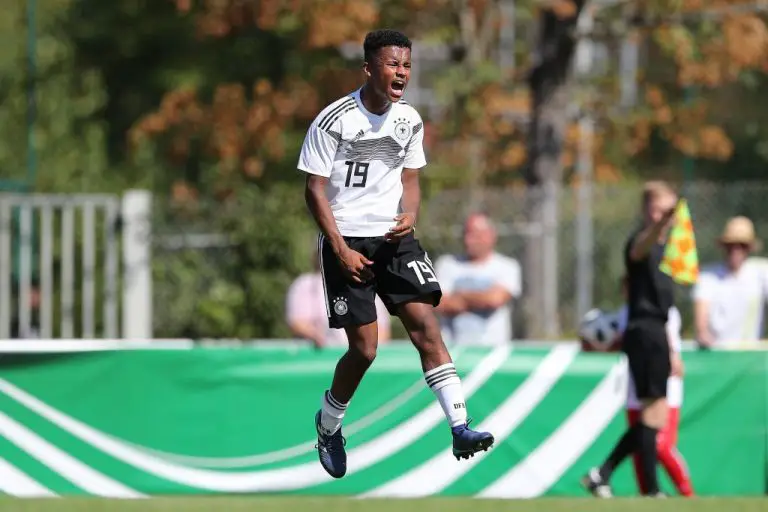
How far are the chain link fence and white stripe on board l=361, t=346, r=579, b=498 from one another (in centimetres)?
503

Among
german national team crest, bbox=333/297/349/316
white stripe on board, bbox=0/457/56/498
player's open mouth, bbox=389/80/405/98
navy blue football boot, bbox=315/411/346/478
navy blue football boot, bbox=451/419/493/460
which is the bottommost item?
white stripe on board, bbox=0/457/56/498

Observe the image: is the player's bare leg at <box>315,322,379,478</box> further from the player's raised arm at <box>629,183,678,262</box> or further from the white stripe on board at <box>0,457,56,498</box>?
the white stripe on board at <box>0,457,56,498</box>

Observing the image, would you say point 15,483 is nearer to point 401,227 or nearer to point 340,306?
point 340,306

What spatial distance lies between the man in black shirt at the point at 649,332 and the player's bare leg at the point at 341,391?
2.60m

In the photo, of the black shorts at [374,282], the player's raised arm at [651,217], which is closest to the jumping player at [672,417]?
the player's raised arm at [651,217]

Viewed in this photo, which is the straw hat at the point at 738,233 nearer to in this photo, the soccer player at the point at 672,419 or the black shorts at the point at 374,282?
the soccer player at the point at 672,419

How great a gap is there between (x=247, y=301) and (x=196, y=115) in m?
3.22

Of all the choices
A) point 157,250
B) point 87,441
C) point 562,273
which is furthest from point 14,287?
point 562,273

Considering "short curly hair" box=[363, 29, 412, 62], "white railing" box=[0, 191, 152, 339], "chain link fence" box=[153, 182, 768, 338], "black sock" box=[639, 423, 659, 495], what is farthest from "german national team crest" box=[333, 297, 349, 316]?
"chain link fence" box=[153, 182, 768, 338]

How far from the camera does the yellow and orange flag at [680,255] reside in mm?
10438

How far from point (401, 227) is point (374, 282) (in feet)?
1.17

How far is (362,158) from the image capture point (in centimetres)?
764

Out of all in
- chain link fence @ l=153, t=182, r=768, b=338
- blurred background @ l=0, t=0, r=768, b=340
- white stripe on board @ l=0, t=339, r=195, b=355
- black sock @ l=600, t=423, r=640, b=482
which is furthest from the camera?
chain link fence @ l=153, t=182, r=768, b=338

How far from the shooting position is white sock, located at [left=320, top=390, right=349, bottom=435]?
8188mm
